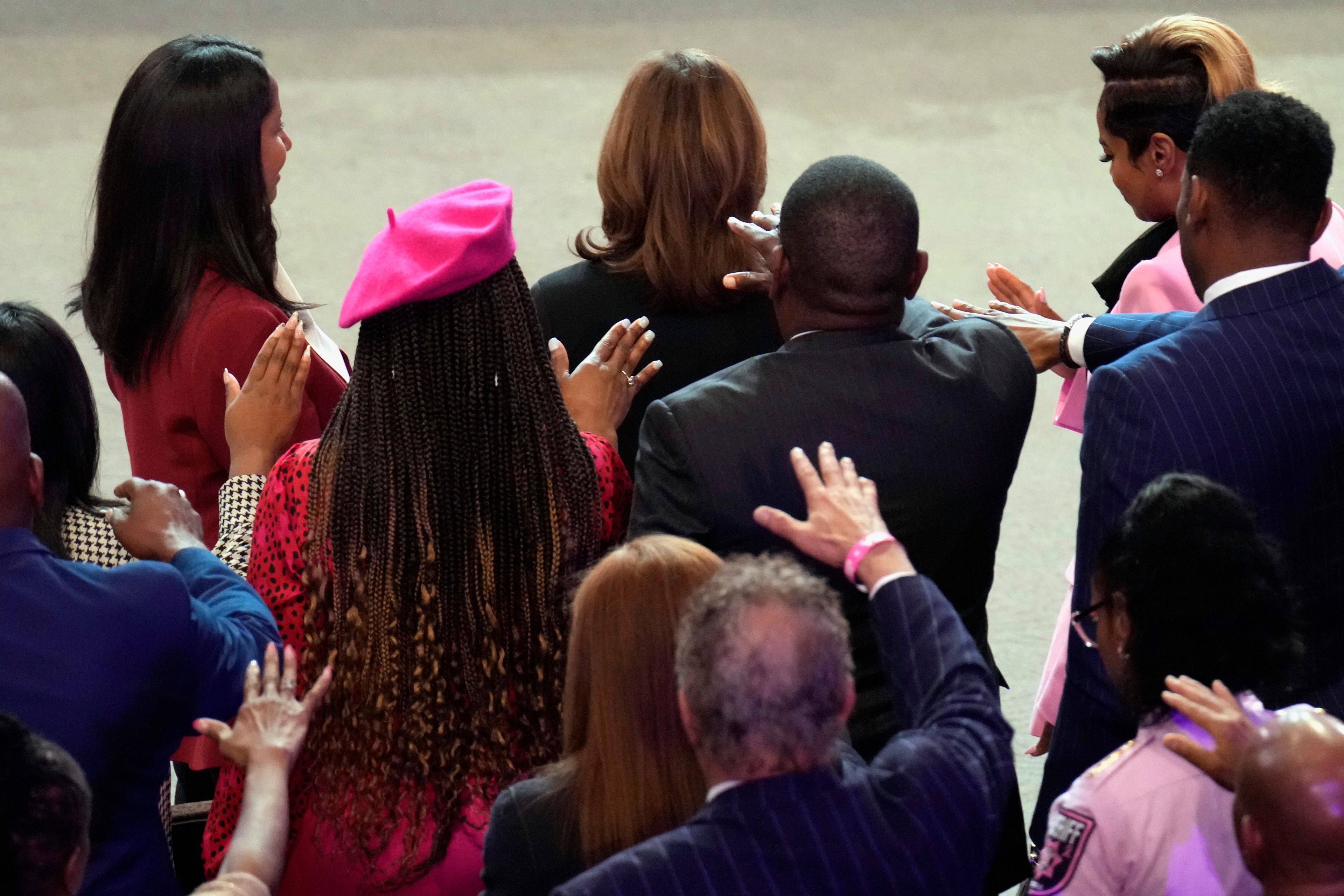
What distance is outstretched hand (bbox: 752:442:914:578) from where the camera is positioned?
1342 mm

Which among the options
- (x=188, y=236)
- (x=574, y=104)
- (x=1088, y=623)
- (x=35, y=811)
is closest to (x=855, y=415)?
(x=1088, y=623)

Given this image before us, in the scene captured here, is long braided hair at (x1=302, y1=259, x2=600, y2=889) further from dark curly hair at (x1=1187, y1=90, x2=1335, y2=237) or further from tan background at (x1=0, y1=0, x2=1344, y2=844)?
tan background at (x1=0, y1=0, x2=1344, y2=844)

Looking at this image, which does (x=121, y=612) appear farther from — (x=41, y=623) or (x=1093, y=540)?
(x=1093, y=540)

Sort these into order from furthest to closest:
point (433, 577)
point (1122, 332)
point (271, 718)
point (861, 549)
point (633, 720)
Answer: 1. point (1122, 332)
2. point (433, 577)
3. point (271, 718)
4. point (861, 549)
5. point (633, 720)

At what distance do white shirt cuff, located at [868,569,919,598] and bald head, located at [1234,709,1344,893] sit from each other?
0.30m

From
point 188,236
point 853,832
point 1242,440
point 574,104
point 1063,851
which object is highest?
point 574,104

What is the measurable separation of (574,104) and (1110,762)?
4197 millimetres

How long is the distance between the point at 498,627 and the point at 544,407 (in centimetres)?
23

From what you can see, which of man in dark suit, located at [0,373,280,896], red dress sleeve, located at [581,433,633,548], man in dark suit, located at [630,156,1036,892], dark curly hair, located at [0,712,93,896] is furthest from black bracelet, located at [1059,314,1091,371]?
dark curly hair, located at [0,712,93,896]

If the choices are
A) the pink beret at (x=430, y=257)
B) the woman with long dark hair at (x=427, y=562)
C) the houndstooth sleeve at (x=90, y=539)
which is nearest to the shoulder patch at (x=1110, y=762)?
the woman with long dark hair at (x=427, y=562)

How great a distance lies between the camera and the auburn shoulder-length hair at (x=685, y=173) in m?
2.02

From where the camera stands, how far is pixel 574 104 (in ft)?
17.1

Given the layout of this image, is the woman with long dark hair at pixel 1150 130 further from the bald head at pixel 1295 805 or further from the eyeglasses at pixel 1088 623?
the bald head at pixel 1295 805

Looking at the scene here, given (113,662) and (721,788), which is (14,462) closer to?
(113,662)
